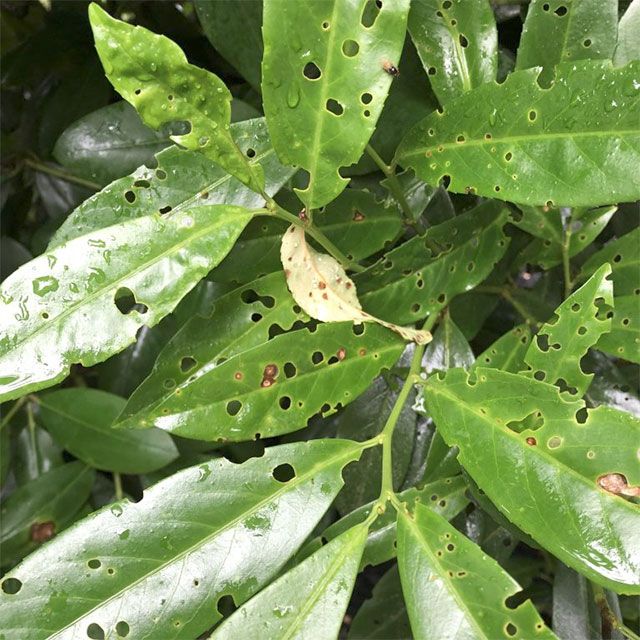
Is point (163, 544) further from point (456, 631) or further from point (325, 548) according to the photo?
point (456, 631)

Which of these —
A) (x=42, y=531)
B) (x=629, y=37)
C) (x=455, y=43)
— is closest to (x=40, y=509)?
(x=42, y=531)

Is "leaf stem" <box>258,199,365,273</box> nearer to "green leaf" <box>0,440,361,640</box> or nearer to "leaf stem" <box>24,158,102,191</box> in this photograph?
"green leaf" <box>0,440,361,640</box>

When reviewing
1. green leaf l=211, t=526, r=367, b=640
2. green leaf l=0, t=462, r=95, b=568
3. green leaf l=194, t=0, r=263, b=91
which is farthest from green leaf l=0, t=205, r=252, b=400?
green leaf l=0, t=462, r=95, b=568

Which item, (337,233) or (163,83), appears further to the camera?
(337,233)

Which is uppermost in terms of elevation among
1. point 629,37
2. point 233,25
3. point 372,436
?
point 233,25

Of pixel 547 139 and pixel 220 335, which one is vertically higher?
→ pixel 547 139

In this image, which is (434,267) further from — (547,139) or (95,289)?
(95,289)

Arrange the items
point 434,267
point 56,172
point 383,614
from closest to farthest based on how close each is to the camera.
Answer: point 434,267
point 383,614
point 56,172

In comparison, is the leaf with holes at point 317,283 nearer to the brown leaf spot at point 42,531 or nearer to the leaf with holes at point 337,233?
the leaf with holes at point 337,233
